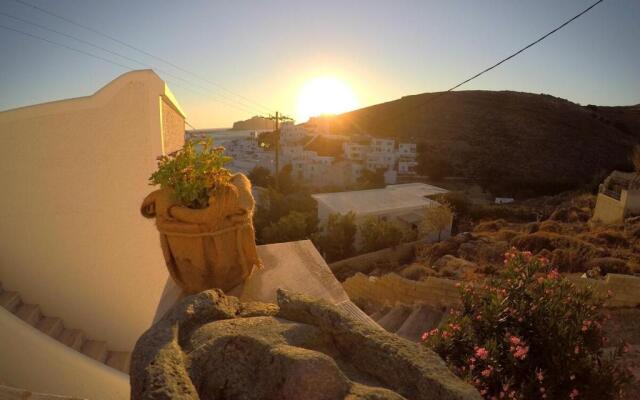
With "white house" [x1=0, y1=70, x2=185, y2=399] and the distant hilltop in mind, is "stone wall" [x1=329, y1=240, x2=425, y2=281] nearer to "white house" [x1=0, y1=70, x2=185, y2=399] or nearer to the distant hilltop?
"white house" [x1=0, y1=70, x2=185, y2=399]

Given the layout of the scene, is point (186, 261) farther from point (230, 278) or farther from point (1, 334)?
point (1, 334)

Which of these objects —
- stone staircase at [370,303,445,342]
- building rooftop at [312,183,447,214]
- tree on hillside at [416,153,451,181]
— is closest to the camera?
stone staircase at [370,303,445,342]

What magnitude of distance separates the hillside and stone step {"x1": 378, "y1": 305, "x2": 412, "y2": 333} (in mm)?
27636

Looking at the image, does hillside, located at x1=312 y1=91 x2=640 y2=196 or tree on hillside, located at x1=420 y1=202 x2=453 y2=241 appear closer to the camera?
tree on hillside, located at x1=420 y1=202 x2=453 y2=241

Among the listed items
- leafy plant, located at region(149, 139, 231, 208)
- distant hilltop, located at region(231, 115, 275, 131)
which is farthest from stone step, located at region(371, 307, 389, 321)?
distant hilltop, located at region(231, 115, 275, 131)

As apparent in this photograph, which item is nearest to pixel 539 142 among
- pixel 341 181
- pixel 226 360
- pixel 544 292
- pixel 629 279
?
pixel 341 181

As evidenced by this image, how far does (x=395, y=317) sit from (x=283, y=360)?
5450 millimetres

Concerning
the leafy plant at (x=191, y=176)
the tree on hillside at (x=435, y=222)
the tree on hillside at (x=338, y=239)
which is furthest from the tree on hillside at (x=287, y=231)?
the leafy plant at (x=191, y=176)

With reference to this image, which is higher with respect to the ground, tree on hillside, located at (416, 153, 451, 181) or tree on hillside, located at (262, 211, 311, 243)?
tree on hillside, located at (416, 153, 451, 181)

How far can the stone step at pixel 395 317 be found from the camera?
5.94 metres

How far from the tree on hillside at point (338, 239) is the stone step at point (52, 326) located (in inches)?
393

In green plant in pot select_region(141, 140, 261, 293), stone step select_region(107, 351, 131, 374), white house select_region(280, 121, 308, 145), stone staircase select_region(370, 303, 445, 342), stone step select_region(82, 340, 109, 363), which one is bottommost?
stone staircase select_region(370, 303, 445, 342)

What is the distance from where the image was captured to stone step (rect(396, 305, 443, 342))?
5.27 meters

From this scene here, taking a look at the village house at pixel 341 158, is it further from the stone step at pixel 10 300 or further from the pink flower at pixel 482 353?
the pink flower at pixel 482 353
